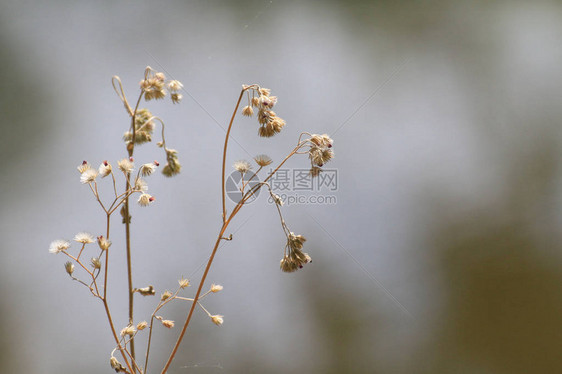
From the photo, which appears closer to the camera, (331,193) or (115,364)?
(115,364)

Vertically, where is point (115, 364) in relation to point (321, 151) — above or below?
below

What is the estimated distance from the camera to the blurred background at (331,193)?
912 mm

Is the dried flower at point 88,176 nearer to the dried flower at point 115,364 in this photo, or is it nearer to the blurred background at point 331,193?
the dried flower at point 115,364

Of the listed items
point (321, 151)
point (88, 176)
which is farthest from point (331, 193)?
point (88, 176)

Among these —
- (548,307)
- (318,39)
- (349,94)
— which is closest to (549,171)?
(548,307)

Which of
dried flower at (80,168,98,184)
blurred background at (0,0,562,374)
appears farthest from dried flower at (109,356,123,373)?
blurred background at (0,0,562,374)

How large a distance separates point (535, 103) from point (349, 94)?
50 centimetres

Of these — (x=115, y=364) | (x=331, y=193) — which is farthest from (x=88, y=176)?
(x=331, y=193)

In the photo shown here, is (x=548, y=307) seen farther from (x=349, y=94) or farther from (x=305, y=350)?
(x=349, y=94)

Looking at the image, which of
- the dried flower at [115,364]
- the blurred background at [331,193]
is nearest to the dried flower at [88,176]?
the dried flower at [115,364]

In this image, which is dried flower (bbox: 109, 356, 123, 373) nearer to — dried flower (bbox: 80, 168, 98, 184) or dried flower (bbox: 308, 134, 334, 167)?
dried flower (bbox: 80, 168, 98, 184)

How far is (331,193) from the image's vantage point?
1004mm

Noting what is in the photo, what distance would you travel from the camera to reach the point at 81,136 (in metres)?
0.93

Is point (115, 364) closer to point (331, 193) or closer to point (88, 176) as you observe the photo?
point (88, 176)
